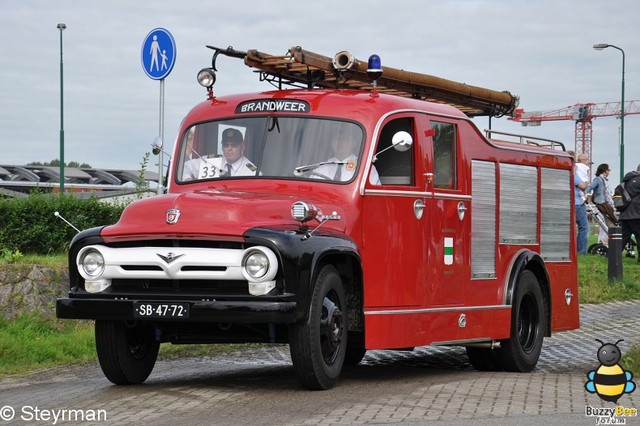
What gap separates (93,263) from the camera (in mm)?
10047

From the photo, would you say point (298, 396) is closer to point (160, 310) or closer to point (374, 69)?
point (160, 310)

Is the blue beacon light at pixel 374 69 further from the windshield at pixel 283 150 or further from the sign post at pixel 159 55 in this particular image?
the sign post at pixel 159 55

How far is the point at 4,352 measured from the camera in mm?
13367

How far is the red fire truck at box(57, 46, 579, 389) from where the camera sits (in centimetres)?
963

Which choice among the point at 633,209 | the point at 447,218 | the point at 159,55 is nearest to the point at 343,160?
the point at 447,218

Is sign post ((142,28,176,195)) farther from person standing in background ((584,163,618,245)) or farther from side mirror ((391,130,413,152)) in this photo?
person standing in background ((584,163,618,245))

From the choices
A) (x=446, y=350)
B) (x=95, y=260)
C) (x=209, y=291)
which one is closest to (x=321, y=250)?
(x=209, y=291)

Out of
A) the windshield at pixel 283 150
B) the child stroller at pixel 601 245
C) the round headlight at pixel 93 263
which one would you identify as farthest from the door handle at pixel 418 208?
the child stroller at pixel 601 245

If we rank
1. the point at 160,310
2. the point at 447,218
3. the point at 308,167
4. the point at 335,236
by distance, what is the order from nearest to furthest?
the point at 160,310 < the point at 335,236 < the point at 308,167 < the point at 447,218

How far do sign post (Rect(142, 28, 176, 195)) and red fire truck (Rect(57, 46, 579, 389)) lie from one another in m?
3.81

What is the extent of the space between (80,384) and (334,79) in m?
3.70

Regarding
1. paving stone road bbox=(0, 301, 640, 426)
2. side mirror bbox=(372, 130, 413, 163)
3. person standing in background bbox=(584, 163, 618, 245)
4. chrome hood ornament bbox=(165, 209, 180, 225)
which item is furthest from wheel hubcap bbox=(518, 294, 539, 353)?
person standing in background bbox=(584, 163, 618, 245)

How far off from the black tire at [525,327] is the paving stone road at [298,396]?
0.84ft

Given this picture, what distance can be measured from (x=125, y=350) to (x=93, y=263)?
34.5 inches
